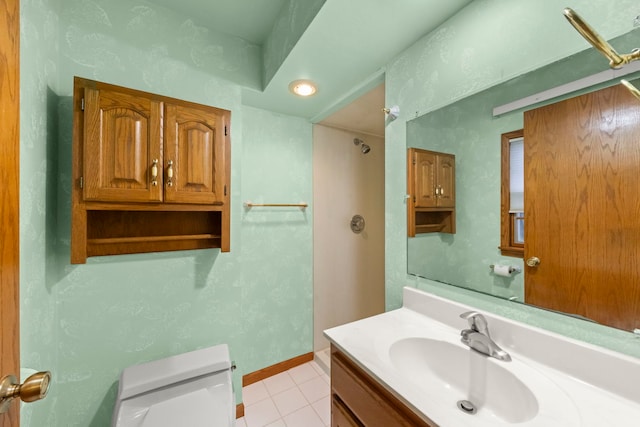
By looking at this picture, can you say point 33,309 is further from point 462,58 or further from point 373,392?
point 462,58

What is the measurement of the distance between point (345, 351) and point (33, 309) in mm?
1157

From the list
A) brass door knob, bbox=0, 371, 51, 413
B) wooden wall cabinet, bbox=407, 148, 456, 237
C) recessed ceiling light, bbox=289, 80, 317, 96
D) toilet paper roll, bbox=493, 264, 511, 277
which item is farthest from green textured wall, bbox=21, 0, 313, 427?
toilet paper roll, bbox=493, 264, 511, 277

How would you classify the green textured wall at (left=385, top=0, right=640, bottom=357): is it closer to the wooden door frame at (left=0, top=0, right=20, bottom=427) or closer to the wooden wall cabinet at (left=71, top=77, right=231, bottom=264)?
the wooden wall cabinet at (left=71, top=77, right=231, bottom=264)

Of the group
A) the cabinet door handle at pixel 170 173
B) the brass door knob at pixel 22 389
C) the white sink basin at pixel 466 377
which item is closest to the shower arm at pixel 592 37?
the white sink basin at pixel 466 377

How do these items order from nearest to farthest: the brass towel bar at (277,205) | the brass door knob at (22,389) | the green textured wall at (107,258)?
the brass door knob at (22,389)
the green textured wall at (107,258)
the brass towel bar at (277,205)

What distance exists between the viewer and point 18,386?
0.43m

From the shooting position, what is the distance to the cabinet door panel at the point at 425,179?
1.12 m

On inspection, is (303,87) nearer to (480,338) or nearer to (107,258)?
(107,258)

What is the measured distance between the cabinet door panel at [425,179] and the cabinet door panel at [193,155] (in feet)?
3.24

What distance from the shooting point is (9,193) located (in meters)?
0.47

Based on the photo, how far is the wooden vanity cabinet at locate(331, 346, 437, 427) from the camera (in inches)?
25.5

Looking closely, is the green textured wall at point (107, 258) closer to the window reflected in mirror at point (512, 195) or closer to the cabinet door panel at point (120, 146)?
the cabinet door panel at point (120, 146)

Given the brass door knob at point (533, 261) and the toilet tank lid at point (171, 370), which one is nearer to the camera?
the brass door knob at point (533, 261)

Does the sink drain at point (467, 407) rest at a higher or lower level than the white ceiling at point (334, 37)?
lower
